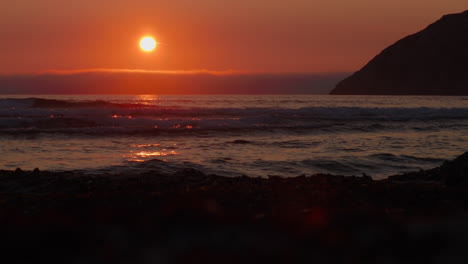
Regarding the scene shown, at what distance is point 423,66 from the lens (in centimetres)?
12825

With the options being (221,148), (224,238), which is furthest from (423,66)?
(224,238)

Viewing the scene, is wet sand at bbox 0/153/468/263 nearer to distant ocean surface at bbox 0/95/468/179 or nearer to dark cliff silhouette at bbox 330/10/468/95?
distant ocean surface at bbox 0/95/468/179

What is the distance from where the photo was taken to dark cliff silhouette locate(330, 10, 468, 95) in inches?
4761

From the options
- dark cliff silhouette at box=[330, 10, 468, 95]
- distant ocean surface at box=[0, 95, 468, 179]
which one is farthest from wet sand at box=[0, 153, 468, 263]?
dark cliff silhouette at box=[330, 10, 468, 95]

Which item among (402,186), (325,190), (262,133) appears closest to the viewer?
(325,190)

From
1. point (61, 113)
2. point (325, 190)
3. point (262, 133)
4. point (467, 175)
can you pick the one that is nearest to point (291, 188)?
point (325, 190)

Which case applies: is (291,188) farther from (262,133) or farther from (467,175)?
(262,133)

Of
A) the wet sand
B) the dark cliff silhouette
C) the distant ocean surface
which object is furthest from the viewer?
the dark cliff silhouette

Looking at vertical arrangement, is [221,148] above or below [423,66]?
below

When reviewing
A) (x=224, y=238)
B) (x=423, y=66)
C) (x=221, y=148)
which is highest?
(x=423, y=66)

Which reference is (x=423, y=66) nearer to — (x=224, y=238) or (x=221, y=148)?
(x=221, y=148)

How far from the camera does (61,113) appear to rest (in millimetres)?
30344

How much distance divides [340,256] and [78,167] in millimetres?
10051

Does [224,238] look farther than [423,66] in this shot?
No
